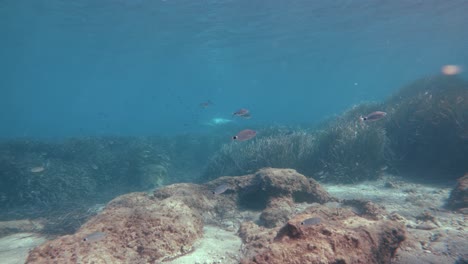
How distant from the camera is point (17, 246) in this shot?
20.6 feet

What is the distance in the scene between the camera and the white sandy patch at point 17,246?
5.03 meters

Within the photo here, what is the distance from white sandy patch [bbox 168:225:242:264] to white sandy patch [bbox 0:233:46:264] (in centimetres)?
309

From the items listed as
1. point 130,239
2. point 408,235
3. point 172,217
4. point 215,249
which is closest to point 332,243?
point 215,249

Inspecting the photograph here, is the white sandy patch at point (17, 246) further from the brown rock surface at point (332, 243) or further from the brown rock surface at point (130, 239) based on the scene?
the brown rock surface at point (332, 243)

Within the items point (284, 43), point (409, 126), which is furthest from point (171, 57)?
point (409, 126)

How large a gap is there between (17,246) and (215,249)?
5.01 metres

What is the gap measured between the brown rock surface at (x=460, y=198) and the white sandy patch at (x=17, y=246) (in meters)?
8.87

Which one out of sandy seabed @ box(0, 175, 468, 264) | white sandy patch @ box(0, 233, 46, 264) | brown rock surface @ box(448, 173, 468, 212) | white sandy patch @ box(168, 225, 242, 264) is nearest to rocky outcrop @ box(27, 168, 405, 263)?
white sandy patch @ box(168, 225, 242, 264)

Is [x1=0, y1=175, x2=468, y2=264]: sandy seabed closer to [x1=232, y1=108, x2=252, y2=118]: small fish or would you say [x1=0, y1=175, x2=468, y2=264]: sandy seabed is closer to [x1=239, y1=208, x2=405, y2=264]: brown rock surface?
[x1=239, y1=208, x2=405, y2=264]: brown rock surface

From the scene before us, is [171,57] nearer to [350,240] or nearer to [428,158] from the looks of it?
[428,158]

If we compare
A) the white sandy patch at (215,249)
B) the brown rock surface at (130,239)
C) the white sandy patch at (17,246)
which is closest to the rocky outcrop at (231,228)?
the brown rock surface at (130,239)

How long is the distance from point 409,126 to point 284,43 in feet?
103

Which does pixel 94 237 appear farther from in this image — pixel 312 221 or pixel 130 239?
pixel 312 221

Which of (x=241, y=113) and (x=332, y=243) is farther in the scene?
(x=241, y=113)
